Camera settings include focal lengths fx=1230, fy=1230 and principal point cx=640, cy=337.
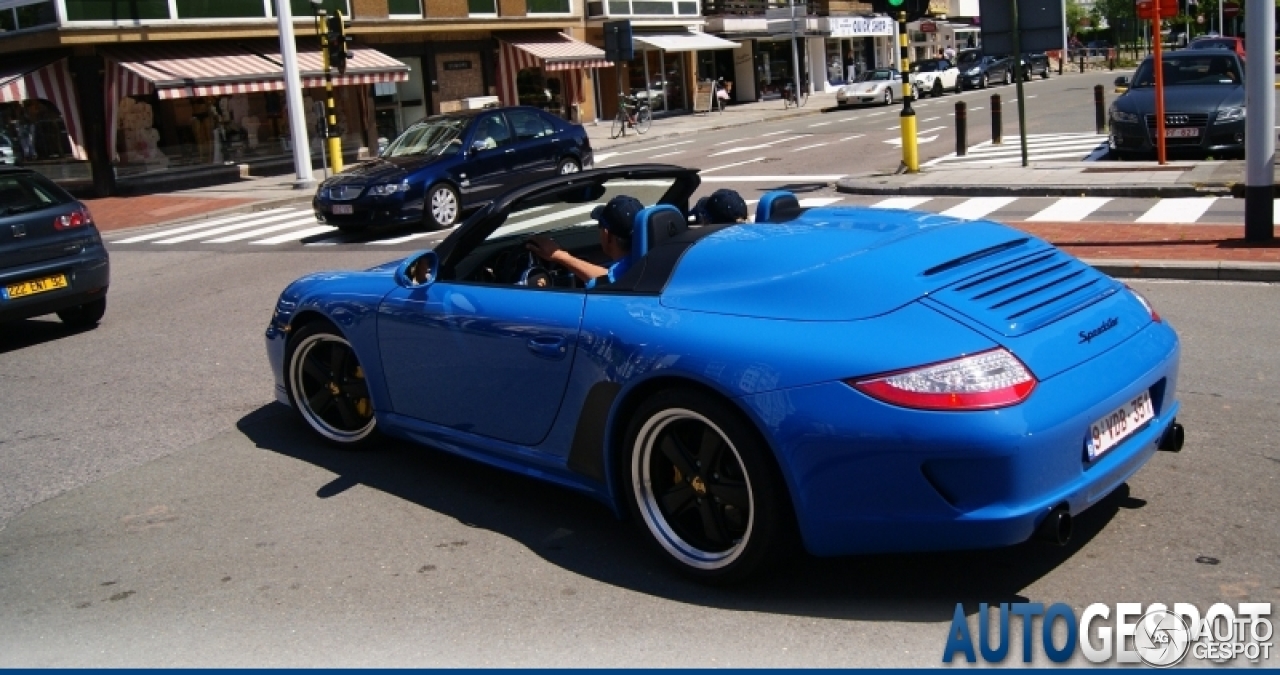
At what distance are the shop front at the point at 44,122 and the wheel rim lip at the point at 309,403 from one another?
23815mm

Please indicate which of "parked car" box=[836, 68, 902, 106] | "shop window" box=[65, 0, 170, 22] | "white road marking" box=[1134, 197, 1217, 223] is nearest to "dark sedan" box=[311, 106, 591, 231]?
"white road marking" box=[1134, 197, 1217, 223]

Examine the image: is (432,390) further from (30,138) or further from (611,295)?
(30,138)

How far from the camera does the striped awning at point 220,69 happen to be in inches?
1049

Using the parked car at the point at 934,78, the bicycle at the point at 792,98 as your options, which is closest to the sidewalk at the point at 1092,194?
the bicycle at the point at 792,98

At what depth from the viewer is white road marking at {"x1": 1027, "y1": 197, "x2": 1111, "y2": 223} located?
13.3 metres

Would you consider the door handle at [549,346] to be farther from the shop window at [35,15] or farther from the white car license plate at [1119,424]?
the shop window at [35,15]

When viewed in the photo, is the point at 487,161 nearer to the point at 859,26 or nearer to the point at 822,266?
the point at 822,266

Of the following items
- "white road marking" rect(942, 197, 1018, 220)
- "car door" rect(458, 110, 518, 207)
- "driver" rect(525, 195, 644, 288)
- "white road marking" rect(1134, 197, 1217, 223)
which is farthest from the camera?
"car door" rect(458, 110, 518, 207)

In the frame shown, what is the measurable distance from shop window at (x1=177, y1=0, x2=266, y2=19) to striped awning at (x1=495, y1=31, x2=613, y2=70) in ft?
31.3

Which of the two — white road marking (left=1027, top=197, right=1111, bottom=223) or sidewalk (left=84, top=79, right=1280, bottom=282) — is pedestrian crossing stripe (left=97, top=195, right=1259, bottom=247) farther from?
sidewalk (left=84, top=79, right=1280, bottom=282)

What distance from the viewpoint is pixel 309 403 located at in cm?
637

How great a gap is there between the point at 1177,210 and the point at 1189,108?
4.82m

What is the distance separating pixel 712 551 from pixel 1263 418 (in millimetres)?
3098

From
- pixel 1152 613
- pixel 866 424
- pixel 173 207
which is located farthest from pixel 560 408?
pixel 173 207
